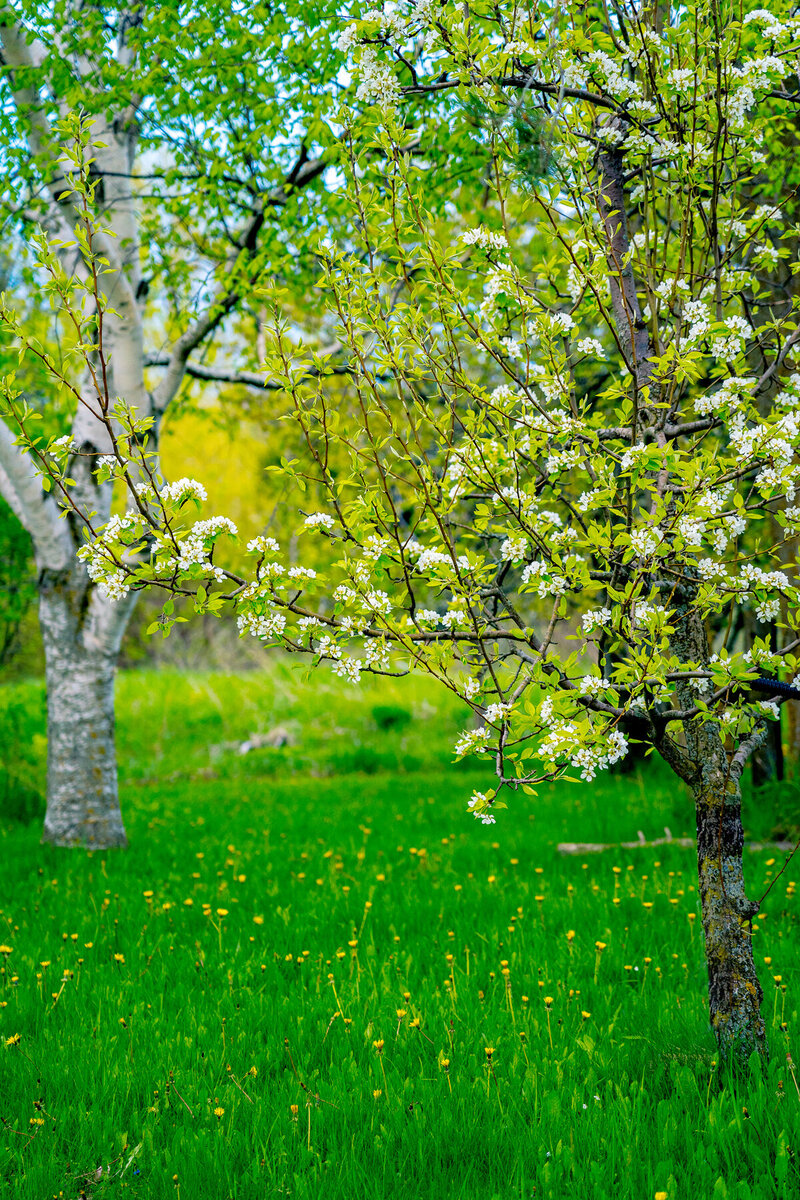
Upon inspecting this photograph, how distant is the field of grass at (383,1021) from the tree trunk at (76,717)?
29 centimetres

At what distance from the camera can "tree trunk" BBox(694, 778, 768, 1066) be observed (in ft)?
9.64

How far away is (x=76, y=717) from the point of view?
22.1 ft

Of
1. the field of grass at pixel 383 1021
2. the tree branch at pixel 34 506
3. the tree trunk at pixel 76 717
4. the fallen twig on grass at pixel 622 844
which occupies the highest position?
the tree branch at pixel 34 506

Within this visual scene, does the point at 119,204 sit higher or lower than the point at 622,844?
higher

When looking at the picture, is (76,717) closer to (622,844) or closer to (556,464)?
(622,844)

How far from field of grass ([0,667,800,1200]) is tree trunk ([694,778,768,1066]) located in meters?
0.15

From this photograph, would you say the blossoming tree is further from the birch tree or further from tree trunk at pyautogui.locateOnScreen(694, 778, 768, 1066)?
the birch tree

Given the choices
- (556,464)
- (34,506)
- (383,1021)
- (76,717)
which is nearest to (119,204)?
(34,506)

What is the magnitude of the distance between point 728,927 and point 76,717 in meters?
5.35

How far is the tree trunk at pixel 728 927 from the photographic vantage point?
9.64ft

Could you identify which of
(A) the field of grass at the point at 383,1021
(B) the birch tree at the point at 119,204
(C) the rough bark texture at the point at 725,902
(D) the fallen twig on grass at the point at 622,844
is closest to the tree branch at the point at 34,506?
(B) the birch tree at the point at 119,204

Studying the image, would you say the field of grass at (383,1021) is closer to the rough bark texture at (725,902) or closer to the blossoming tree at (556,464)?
the rough bark texture at (725,902)

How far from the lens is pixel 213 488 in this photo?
2580cm

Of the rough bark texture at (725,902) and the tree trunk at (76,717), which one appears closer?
the rough bark texture at (725,902)
